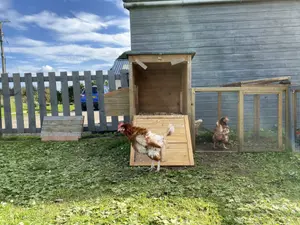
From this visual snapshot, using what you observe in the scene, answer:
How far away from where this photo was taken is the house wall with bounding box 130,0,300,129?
5.90m

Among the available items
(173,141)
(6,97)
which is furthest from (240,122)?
(6,97)

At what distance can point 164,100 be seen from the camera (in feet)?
17.3

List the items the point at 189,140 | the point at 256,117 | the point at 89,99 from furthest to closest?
the point at 89,99 < the point at 256,117 < the point at 189,140

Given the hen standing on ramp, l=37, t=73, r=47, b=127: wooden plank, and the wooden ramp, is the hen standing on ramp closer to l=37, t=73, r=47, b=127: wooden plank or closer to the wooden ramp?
the wooden ramp

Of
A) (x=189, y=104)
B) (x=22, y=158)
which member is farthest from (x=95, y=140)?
(x=189, y=104)

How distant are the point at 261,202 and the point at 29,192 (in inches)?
93.6

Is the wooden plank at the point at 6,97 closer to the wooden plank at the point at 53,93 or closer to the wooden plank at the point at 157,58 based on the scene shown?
the wooden plank at the point at 53,93

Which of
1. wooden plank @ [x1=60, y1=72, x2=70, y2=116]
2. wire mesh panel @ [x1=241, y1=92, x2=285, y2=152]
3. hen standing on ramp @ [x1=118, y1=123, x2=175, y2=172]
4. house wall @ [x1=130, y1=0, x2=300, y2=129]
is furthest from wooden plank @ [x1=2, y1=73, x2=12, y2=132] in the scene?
wire mesh panel @ [x1=241, y1=92, x2=285, y2=152]

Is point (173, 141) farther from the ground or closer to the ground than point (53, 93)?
closer to the ground

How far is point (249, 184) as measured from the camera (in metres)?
2.76

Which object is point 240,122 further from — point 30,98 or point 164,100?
point 30,98

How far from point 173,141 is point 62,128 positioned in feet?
9.24

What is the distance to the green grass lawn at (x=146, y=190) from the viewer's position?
2.04 m

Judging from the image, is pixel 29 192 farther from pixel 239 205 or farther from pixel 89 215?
pixel 239 205
